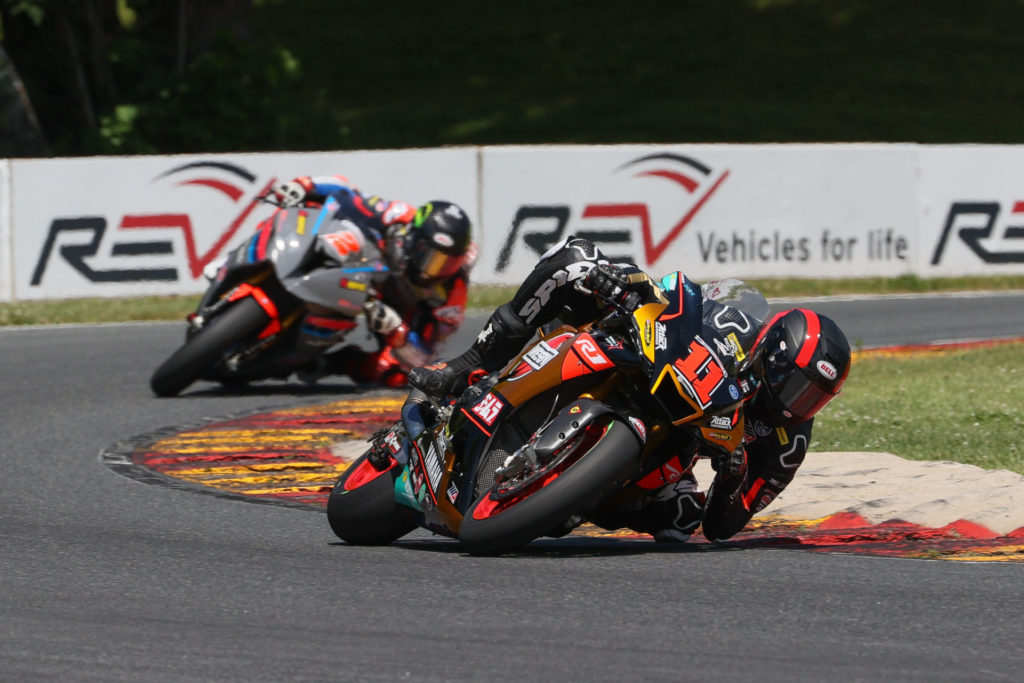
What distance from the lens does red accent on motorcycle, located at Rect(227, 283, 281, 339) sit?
34.4 ft

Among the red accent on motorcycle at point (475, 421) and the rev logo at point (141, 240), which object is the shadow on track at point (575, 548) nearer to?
the red accent on motorcycle at point (475, 421)

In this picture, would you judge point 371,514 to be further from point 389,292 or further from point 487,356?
point 389,292

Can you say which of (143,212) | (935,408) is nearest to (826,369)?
(935,408)

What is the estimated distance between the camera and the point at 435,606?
5168mm

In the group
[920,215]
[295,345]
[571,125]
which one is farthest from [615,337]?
[571,125]

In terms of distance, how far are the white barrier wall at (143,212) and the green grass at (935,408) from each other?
537 cm

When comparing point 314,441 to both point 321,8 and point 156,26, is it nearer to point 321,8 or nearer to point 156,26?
point 156,26

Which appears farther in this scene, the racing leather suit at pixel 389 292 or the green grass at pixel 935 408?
the racing leather suit at pixel 389 292

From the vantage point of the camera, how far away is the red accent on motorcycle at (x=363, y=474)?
6375mm

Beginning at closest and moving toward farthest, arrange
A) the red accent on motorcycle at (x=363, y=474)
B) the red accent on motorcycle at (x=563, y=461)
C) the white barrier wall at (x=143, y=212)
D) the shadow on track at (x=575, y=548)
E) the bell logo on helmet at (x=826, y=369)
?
the red accent on motorcycle at (x=563, y=461) < the bell logo on helmet at (x=826, y=369) < the shadow on track at (x=575, y=548) < the red accent on motorcycle at (x=363, y=474) < the white barrier wall at (x=143, y=212)

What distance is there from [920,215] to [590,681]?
46.1 feet

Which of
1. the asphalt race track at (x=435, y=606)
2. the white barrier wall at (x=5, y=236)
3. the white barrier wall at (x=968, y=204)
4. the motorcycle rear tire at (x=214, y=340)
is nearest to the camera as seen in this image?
the asphalt race track at (x=435, y=606)

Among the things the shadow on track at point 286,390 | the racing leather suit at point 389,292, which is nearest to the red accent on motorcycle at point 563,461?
the racing leather suit at point 389,292

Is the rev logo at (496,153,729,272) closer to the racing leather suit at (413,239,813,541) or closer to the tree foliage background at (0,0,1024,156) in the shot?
the tree foliage background at (0,0,1024,156)
